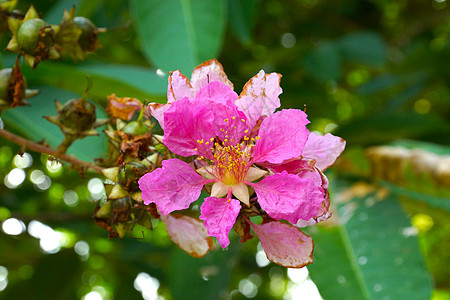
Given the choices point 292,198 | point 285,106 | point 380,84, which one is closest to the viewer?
point 292,198

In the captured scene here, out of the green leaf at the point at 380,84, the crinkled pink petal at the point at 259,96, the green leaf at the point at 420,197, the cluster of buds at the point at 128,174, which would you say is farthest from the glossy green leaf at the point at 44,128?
the green leaf at the point at 380,84

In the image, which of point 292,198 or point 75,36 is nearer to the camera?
point 292,198

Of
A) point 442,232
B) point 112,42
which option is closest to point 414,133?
point 442,232

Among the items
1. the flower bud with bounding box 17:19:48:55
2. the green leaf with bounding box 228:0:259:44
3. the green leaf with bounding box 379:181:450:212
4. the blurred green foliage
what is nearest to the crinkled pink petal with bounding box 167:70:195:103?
the blurred green foliage

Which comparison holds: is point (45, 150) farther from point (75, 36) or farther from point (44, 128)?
point (44, 128)

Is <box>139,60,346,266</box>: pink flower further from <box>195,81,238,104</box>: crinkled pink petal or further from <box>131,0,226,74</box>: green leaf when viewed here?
<box>131,0,226,74</box>: green leaf

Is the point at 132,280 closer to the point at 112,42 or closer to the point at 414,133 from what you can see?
the point at 112,42

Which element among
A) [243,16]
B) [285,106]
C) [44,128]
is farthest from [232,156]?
[285,106]
